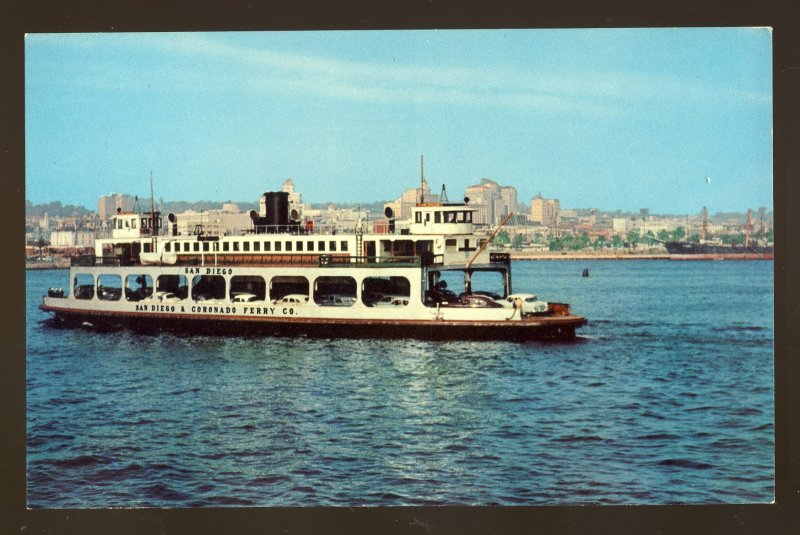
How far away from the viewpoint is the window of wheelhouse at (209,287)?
35.2 meters

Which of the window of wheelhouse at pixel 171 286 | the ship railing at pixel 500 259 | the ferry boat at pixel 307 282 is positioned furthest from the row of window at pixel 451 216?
the window of wheelhouse at pixel 171 286

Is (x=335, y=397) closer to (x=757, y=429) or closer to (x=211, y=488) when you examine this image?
(x=211, y=488)

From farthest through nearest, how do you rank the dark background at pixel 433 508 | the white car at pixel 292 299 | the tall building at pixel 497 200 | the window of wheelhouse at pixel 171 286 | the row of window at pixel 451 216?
the tall building at pixel 497 200 → the window of wheelhouse at pixel 171 286 → the white car at pixel 292 299 → the row of window at pixel 451 216 → the dark background at pixel 433 508

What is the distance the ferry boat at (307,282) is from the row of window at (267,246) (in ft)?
0.12

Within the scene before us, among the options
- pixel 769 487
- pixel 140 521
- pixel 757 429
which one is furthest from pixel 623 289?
pixel 140 521

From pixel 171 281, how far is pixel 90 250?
49.4 ft

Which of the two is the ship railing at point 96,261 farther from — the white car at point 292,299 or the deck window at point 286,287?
the white car at point 292,299

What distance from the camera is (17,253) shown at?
1667 centimetres

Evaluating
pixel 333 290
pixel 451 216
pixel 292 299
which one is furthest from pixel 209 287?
pixel 451 216

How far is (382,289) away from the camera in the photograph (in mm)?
33375

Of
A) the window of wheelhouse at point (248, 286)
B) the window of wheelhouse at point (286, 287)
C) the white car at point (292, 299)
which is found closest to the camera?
the white car at point (292, 299)

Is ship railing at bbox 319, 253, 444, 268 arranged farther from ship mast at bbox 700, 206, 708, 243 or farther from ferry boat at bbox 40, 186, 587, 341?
ship mast at bbox 700, 206, 708, 243

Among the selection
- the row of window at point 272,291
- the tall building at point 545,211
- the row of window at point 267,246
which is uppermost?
the tall building at point 545,211

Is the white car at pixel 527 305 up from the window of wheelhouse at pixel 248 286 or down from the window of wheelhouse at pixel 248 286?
down
